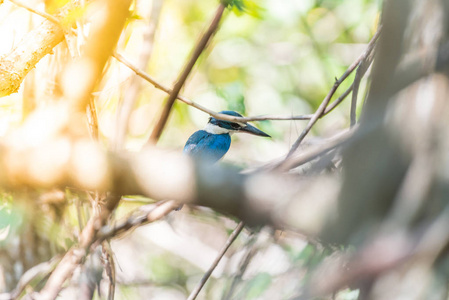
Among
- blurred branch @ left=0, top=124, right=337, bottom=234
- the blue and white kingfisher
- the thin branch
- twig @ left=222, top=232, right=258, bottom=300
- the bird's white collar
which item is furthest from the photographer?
the bird's white collar

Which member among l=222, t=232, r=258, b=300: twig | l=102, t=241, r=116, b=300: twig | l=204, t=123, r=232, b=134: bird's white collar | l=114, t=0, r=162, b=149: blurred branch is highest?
l=114, t=0, r=162, b=149: blurred branch

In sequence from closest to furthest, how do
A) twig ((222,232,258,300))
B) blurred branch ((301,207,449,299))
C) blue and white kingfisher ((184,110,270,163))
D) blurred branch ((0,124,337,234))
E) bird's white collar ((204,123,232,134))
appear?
blurred branch ((301,207,449,299)) → blurred branch ((0,124,337,234)) → twig ((222,232,258,300)) → blue and white kingfisher ((184,110,270,163)) → bird's white collar ((204,123,232,134))

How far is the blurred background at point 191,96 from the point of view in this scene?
203 centimetres

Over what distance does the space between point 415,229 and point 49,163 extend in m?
0.49

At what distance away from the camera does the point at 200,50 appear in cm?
142

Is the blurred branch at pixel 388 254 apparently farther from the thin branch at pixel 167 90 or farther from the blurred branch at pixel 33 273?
the blurred branch at pixel 33 273

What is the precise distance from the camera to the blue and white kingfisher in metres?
3.48

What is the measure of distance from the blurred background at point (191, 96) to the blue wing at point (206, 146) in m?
0.16

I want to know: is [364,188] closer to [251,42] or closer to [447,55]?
[447,55]

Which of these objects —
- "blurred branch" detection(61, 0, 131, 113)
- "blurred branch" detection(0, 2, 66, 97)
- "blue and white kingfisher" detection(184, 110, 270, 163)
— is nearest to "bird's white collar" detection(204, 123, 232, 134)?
"blue and white kingfisher" detection(184, 110, 270, 163)

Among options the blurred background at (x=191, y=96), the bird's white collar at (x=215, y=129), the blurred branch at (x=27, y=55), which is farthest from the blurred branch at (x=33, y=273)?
the bird's white collar at (x=215, y=129)

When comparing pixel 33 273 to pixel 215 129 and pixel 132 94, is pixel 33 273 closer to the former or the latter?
pixel 132 94

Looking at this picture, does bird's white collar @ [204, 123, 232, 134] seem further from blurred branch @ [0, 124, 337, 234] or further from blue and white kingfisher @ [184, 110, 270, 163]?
blurred branch @ [0, 124, 337, 234]

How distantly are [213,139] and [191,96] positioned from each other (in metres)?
0.52
